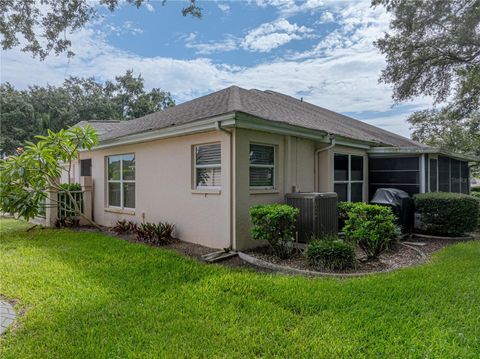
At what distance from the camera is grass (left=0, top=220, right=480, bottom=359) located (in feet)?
9.59

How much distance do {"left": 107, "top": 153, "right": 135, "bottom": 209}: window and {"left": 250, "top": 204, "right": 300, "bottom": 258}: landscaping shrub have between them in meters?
5.36

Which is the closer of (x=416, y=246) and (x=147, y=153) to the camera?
(x=416, y=246)

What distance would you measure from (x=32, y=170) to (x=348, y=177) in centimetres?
983

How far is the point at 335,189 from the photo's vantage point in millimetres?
9516

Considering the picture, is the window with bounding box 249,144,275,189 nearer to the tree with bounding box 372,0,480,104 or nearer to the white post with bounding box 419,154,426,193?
the white post with bounding box 419,154,426,193

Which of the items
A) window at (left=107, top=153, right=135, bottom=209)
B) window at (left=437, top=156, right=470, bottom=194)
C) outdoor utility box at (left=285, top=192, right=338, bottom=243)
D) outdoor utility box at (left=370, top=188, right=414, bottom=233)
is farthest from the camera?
window at (left=437, top=156, right=470, bottom=194)

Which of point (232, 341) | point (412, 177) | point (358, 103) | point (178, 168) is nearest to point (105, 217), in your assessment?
point (178, 168)

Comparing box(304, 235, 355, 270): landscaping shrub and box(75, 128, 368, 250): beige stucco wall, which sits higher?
box(75, 128, 368, 250): beige stucco wall

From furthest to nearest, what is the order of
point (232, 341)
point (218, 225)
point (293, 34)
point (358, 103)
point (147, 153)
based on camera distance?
1. point (358, 103)
2. point (293, 34)
3. point (147, 153)
4. point (218, 225)
5. point (232, 341)

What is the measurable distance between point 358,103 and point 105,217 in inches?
684

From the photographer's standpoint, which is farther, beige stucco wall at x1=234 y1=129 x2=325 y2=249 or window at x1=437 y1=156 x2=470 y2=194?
window at x1=437 y1=156 x2=470 y2=194

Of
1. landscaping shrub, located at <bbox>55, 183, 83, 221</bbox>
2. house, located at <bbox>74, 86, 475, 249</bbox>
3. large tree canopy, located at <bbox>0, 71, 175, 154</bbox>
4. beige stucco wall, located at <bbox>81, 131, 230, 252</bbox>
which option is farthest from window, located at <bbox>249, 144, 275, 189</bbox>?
large tree canopy, located at <bbox>0, 71, 175, 154</bbox>

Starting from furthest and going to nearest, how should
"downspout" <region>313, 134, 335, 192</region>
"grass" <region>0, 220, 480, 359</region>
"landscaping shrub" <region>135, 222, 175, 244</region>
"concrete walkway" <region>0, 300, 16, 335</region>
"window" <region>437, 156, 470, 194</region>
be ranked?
"window" <region>437, 156, 470, 194</region> → "downspout" <region>313, 134, 335, 192</region> → "landscaping shrub" <region>135, 222, 175, 244</region> → "concrete walkway" <region>0, 300, 16, 335</region> → "grass" <region>0, 220, 480, 359</region>

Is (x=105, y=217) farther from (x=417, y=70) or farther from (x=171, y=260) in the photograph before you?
(x=417, y=70)
